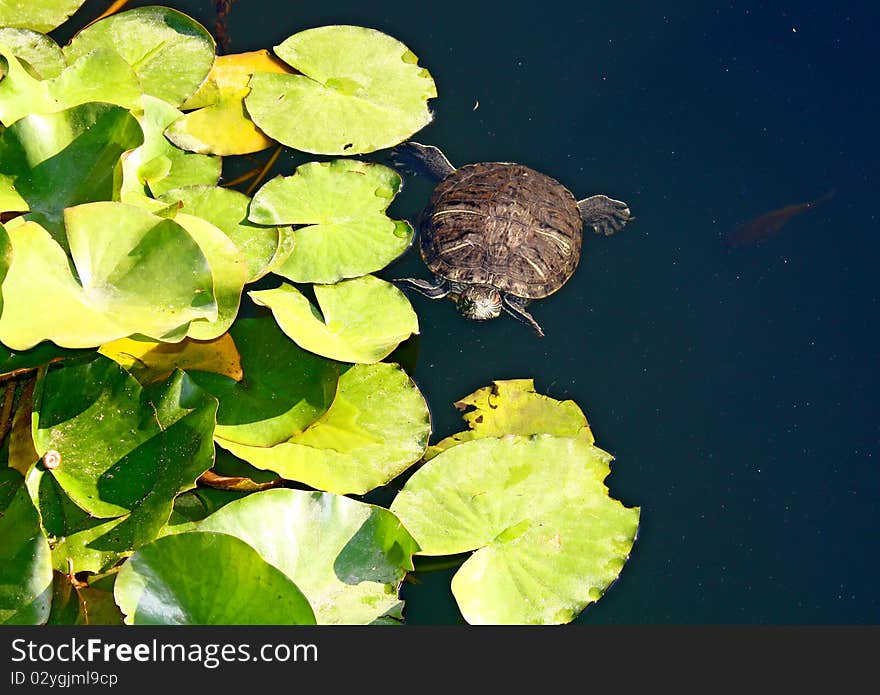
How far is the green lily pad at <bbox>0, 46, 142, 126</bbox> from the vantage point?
2.25 m

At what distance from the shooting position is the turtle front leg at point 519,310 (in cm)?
302

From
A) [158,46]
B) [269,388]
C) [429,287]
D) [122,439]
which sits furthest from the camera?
[429,287]

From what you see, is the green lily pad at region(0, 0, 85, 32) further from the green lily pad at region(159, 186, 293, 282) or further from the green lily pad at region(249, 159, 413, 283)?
the green lily pad at region(249, 159, 413, 283)

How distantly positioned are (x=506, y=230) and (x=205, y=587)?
1993 mm

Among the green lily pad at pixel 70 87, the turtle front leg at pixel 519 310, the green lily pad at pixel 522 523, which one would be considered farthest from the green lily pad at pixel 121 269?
the turtle front leg at pixel 519 310

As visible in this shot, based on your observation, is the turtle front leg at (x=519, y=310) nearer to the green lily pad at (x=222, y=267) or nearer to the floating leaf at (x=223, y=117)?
the floating leaf at (x=223, y=117)

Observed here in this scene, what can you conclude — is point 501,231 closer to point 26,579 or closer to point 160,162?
point 160,162

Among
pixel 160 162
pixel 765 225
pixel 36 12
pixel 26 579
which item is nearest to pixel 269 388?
pixel 26 579

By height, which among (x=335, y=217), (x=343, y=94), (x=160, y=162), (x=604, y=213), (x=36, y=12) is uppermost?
(x=36, y=12)

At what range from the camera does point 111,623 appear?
1951 millimetres

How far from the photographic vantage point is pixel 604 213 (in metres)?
3.16

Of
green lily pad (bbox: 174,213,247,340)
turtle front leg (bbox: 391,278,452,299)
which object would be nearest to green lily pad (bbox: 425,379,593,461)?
turtle front leg (bbox: 391,278,452,299)

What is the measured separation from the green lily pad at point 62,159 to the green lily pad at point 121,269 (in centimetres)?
25

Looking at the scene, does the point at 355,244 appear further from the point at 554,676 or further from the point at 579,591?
the point at 554,676
